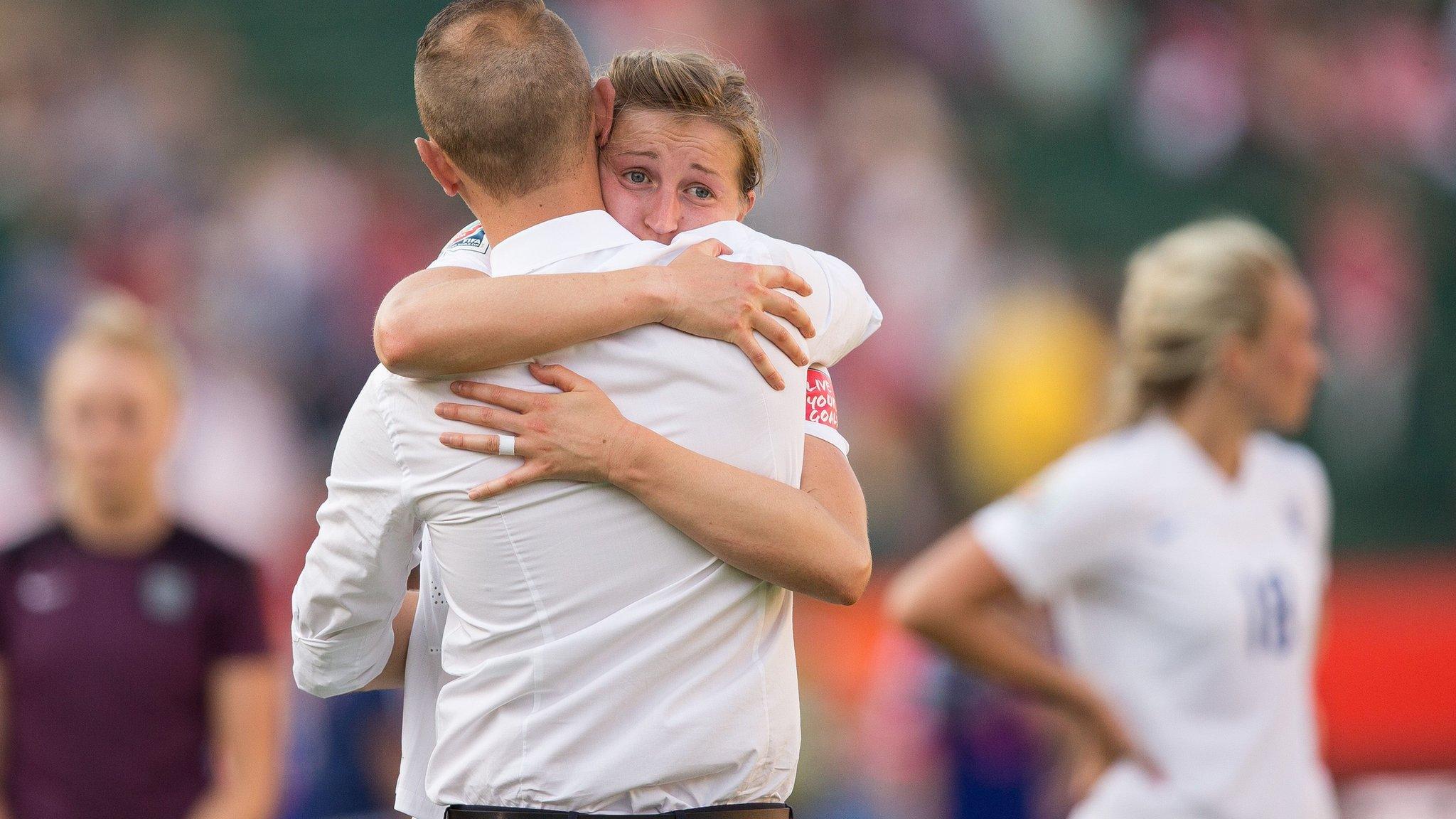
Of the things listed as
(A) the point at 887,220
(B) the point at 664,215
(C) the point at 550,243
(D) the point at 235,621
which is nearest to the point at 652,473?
(C) the point at 550,243

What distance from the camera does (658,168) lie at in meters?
2.29

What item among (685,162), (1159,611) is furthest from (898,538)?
(685,162)

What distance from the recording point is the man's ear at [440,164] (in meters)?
2.10

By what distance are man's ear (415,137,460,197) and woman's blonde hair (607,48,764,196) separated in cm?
31

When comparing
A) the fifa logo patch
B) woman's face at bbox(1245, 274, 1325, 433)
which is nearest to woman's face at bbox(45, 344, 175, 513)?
the fifa logo patch

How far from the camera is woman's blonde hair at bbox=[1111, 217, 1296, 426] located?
3.95m

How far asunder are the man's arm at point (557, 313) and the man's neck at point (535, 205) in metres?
0.09

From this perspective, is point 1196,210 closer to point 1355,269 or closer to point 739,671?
point 1355,269

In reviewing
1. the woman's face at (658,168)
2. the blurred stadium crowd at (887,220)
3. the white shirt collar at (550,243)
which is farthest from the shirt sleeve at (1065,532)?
the blurred stadium crowd at (887,220)

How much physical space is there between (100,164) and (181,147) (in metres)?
0.44

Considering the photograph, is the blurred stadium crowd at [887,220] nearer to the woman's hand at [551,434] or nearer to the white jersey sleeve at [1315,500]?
the white jersey sleeve at [1315,500]

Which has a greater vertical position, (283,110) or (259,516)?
(283,110)

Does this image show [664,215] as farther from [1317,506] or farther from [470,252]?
[1317,506]

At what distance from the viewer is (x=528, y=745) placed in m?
2.06
